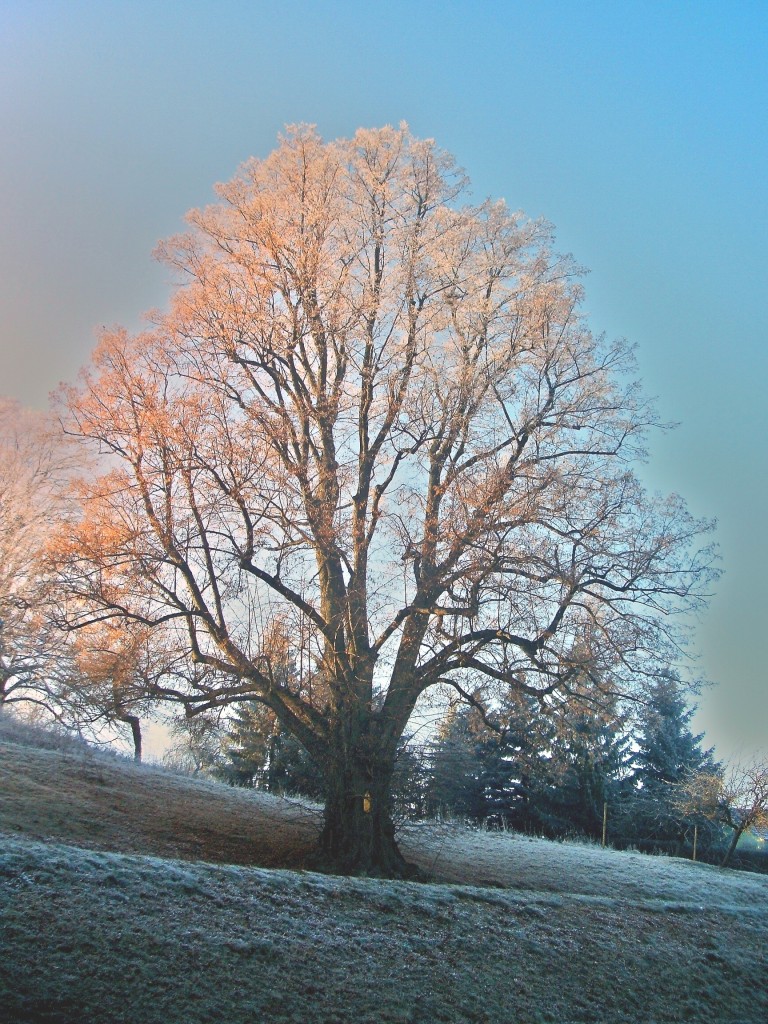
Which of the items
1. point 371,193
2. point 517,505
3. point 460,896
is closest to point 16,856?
point 460,896

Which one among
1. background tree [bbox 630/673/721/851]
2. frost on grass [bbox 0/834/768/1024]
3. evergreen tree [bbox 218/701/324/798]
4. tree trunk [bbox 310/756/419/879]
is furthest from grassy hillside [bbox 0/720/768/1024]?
background tree [bbox 630/673/721/851]

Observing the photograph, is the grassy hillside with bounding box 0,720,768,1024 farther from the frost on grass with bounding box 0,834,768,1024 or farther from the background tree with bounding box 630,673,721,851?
the background tree with bounding box 630,673,721,851

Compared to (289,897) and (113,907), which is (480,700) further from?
(113,907)

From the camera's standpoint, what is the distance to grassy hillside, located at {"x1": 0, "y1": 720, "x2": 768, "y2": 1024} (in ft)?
18.0

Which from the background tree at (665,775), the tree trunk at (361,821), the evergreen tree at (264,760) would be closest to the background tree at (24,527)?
the evergreen tree at (264,760)

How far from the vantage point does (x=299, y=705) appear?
468 inches

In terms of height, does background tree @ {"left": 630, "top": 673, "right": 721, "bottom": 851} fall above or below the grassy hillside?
above

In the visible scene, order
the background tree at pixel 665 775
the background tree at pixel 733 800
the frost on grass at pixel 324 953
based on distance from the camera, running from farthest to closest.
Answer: the background tree at pixel 665 775
the background tree at pixel 733 800
the frost on grass at pixel 324 953

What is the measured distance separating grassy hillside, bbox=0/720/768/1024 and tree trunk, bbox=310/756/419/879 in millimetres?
729

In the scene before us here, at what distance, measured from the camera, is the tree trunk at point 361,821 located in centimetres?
1110

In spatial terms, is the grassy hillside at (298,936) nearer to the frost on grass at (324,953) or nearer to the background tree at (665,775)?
the frost on grass at (324,953)

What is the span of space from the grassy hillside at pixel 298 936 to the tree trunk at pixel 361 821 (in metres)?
0.73

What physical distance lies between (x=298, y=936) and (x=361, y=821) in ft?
14.6

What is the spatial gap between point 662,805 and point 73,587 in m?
25.2
